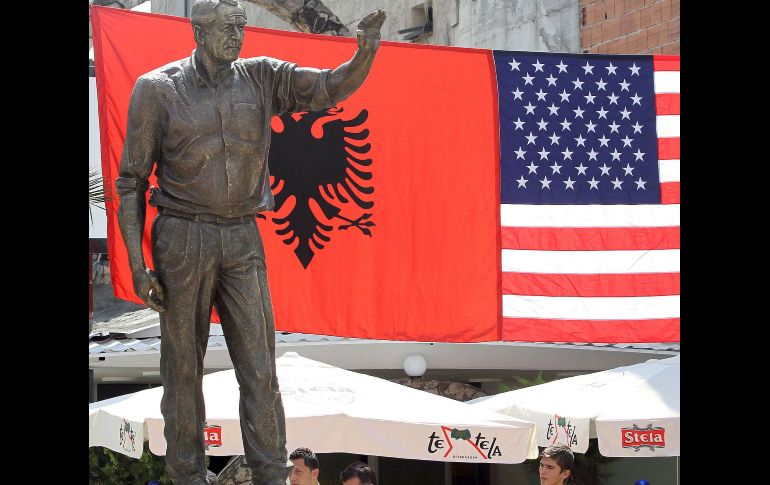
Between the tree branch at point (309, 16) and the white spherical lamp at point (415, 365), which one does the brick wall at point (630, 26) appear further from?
the white spherical lamp at point (415, 365)

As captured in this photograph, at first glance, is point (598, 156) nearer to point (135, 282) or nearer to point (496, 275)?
point (496, 275)

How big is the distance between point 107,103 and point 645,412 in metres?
5.27

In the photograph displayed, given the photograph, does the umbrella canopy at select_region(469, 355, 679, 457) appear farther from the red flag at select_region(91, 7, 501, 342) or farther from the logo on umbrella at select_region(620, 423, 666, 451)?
the red flag at select_region(91, 7, 501, 342)

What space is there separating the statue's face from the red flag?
7198mm

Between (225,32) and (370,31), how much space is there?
57 centimetres

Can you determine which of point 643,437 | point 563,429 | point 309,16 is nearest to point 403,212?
point 563,429

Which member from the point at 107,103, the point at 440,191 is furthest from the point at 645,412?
the point at 107,103

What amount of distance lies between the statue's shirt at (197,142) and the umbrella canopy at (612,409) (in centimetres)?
546

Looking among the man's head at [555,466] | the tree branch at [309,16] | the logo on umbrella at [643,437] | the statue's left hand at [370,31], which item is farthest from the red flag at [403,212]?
the tree branch at [309,16]

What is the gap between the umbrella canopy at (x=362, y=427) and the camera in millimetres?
9375

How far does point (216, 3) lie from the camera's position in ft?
17.8

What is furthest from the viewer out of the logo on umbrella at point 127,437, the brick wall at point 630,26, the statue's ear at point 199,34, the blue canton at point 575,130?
the brick wall at point 630,26

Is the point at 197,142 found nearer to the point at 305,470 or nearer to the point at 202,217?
the point at 202,217

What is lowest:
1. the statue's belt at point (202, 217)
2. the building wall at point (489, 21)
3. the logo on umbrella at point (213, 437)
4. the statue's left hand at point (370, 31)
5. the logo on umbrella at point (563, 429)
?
the logo on umbrella at point (563, 429)
